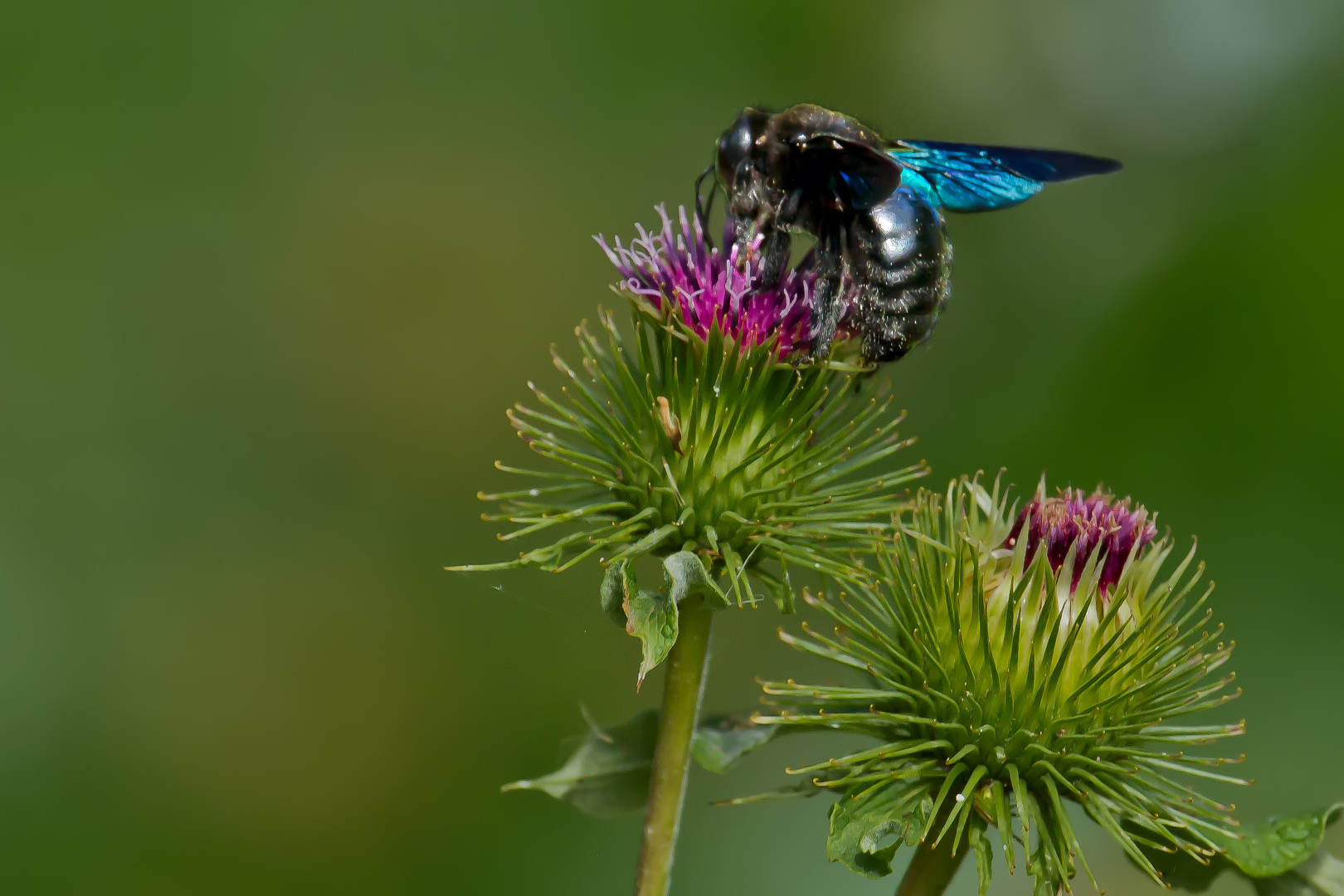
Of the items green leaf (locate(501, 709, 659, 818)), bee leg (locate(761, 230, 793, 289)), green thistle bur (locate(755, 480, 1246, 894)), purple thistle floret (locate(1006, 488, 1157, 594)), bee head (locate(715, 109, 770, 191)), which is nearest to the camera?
green thistle bur (locate(755, 480, 1246, 894))

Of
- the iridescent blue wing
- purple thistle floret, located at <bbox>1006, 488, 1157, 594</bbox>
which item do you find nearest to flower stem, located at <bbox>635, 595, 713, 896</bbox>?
purple thistle floret, located at <bbox>1006, 488, 1157, 594</bbox>

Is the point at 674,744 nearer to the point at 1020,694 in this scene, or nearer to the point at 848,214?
the point at 1020,694

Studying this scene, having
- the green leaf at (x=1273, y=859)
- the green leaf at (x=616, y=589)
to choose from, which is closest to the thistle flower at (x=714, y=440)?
the green leaf at (x=616, y=589)

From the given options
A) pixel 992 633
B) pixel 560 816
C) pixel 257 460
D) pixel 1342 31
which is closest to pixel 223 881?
pixel 560 816

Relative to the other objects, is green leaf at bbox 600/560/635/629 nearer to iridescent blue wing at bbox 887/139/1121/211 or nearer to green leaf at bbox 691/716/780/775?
green leaf at bbox 691/716/780/775

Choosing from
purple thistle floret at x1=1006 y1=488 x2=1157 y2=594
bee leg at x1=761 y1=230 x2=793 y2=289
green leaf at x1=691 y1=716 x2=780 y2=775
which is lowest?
Answer: green leaf at x1=691 y1=716 x2=780 y2=775

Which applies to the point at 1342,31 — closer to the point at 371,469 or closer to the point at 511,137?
the point at 511,137

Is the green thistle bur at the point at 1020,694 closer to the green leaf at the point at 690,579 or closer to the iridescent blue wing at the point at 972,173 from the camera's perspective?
the green leaf at the point at 690,579
